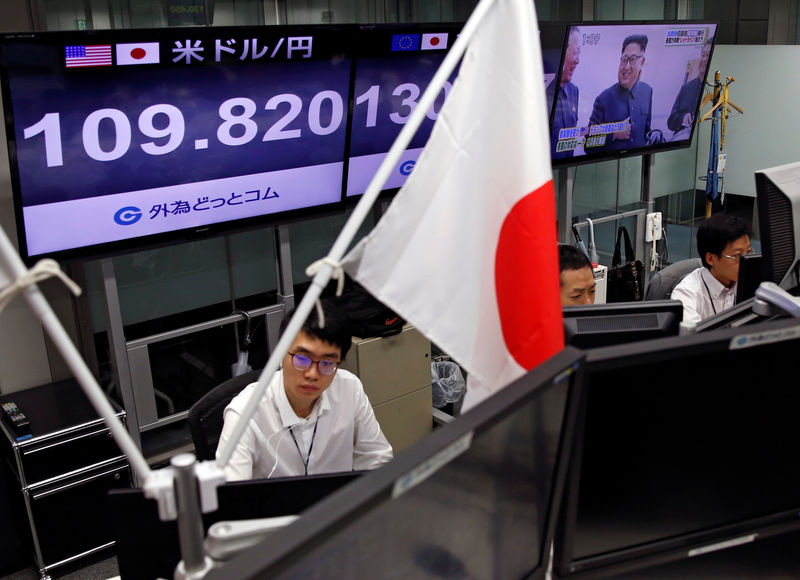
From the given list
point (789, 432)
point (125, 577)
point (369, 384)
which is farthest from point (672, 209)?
point (125, 577)

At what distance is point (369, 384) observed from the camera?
4168mm

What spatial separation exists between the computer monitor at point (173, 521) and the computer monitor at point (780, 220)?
1.11m

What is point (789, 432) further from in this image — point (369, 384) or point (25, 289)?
point (369, 384)

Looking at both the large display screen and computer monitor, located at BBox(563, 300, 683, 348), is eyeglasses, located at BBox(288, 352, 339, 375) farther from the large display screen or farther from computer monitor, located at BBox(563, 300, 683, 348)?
the large display screen

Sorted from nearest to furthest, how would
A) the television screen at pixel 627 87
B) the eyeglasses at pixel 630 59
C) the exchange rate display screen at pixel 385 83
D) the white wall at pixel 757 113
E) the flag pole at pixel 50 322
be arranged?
the flag pole at pixel 50 322 < the exchange rate display screen at pixel 385 83 < the television screen at pixel 627 87 < the eyeglasses at pixel 630 59 < the white wall at pixel 757 113

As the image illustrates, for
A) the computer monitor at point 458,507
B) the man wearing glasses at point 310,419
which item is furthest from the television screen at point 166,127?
the computer monitor at point 458,507

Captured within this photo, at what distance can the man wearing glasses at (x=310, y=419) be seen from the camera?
2127 mm

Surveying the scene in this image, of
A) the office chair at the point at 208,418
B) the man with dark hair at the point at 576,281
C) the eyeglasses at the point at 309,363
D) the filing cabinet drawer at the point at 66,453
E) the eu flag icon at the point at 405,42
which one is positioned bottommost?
the filing cabinet drawer at the point at 66,453

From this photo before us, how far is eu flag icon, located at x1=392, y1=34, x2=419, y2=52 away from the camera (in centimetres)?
369

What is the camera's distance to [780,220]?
1.86 m

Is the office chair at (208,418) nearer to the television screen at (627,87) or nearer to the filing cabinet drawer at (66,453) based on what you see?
the filing cabinet drawer at (66,453)

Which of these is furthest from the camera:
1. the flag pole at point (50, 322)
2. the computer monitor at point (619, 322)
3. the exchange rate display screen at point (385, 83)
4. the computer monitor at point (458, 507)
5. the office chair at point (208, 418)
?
the exchange rate display screen at point (385, 83)

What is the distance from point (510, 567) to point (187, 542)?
20.1 inches

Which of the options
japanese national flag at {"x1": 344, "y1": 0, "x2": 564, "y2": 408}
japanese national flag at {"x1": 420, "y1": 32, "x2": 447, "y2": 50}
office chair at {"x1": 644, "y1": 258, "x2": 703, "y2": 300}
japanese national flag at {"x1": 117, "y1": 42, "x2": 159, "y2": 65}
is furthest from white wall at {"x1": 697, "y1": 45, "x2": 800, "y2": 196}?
japanese national flag at {"x1": 344, "y1": 0, "x2": 564, "y2": 408}
